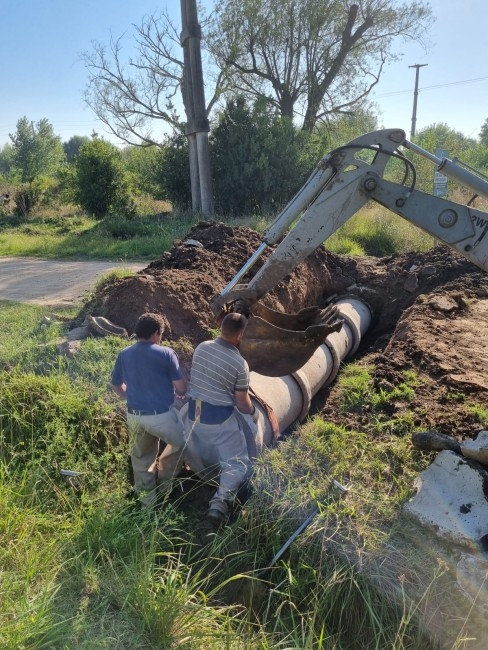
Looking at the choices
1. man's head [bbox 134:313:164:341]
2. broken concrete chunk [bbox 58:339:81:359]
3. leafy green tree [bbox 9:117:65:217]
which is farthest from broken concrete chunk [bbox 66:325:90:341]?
leafy green tree [bbox 9:117:65:217]

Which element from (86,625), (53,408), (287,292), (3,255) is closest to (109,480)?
(53,408)

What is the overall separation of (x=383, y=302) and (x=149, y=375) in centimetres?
622

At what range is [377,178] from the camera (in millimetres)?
4785

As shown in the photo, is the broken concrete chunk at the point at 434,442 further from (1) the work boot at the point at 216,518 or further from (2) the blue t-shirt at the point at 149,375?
(2) the blue t-shirt at the point at 149,375

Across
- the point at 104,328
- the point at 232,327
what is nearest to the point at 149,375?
the point at 232,327

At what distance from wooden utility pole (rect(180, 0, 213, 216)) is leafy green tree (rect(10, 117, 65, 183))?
36.2 meters

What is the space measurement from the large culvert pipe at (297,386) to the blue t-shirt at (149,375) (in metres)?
0.94

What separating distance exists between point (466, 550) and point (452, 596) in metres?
0.32

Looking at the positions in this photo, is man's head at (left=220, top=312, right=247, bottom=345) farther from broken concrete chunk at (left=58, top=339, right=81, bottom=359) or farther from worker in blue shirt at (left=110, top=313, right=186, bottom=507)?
broken concrete chunk at (left=58, top=339, right=81, bottom=359)

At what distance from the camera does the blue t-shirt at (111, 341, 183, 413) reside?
4.13 metres

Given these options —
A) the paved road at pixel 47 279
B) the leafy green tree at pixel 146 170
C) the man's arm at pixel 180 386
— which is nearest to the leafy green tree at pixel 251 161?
the leafy green tree at pixel 146 170

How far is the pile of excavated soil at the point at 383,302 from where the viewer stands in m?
5.84

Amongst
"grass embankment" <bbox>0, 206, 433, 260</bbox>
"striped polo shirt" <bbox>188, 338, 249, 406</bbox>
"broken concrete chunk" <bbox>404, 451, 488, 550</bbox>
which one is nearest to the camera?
"broken concrete chunk" <bbox>404, 451, 488, 550</bbox>

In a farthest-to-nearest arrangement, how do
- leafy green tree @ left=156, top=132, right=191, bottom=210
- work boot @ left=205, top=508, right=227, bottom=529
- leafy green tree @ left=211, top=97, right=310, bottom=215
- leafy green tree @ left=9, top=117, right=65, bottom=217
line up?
leafy green tree @ left=9, top=117, right=65, bottom=217
leafy green tree @ left=156, top=132, right=191, bottom=210
leafy green tree @ left=211, top=97, right=310, bottom=215
work boot @ left=205, top=508, right=227, bottom=529
